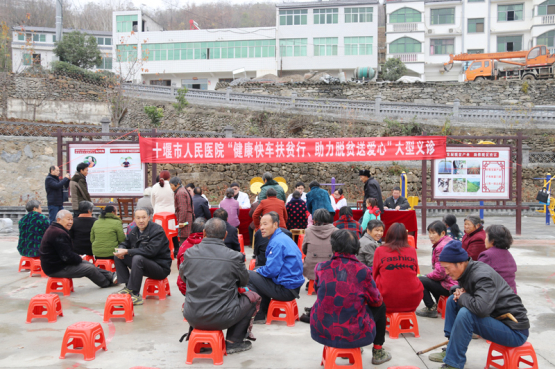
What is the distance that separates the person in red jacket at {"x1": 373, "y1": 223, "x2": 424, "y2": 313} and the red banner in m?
6.19

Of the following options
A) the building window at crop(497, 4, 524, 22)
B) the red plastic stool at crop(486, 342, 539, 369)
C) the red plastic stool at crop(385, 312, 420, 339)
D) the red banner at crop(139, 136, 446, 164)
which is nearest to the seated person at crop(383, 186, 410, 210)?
the red banner at crop(139, 136, 446, 164)

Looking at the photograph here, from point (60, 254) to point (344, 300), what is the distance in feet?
13.7

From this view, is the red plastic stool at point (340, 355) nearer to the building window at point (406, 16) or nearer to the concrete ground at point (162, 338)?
the concrete ground at point (162, 338)

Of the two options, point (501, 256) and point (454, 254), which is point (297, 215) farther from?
point (454, 254)

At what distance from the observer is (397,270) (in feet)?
15.0

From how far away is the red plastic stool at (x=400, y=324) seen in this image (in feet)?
15.9

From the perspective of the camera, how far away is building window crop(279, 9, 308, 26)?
1446 inches

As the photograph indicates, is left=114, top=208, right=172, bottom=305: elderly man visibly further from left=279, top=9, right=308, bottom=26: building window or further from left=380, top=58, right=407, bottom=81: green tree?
left=279, top=9, right=308, bottom=26: building window

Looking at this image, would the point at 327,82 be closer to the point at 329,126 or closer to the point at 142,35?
the point at 329,126

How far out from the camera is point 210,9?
62906 mm

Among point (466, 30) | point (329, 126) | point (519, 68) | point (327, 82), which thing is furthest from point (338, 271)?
point (466, 30)

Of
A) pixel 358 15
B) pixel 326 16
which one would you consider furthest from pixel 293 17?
pixel 358 15

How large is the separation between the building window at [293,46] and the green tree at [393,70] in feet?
22.1

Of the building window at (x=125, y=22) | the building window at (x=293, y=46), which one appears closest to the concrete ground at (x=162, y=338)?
the building window at (x=293, y=46)
